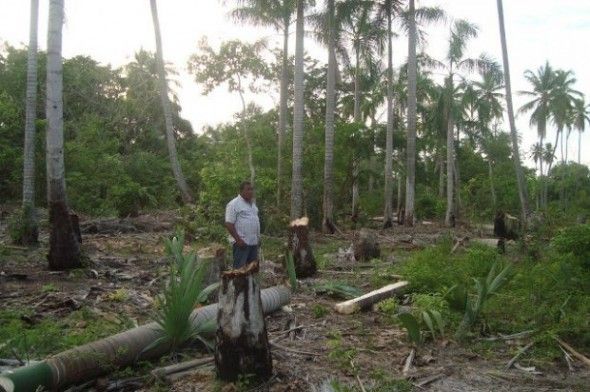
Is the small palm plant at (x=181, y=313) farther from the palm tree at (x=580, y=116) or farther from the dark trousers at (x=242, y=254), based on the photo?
the palm tree at (x=580, y=116)

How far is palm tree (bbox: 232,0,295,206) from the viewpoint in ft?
64.6

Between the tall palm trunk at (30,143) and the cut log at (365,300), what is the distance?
821 centimetres

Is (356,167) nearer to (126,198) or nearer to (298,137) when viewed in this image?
(298,137)

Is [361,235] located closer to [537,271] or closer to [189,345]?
[537,271]

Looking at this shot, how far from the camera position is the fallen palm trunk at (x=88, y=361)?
399 centimetres

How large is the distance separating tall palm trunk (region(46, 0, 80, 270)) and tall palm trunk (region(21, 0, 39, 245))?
10.5 ft

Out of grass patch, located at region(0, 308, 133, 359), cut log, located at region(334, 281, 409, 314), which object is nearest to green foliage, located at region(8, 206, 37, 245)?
grass patch, located at region(0, 308, 133, 359)

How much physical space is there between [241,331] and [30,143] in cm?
1113

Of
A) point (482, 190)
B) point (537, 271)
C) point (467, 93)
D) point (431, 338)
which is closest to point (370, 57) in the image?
point (467, 93)

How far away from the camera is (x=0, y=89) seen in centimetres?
2333

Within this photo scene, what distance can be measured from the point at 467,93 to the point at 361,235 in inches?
968

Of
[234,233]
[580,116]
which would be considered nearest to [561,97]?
[580,116]

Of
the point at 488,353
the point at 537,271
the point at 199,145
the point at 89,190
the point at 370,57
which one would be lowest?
the point at 488,353

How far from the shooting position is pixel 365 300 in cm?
749
